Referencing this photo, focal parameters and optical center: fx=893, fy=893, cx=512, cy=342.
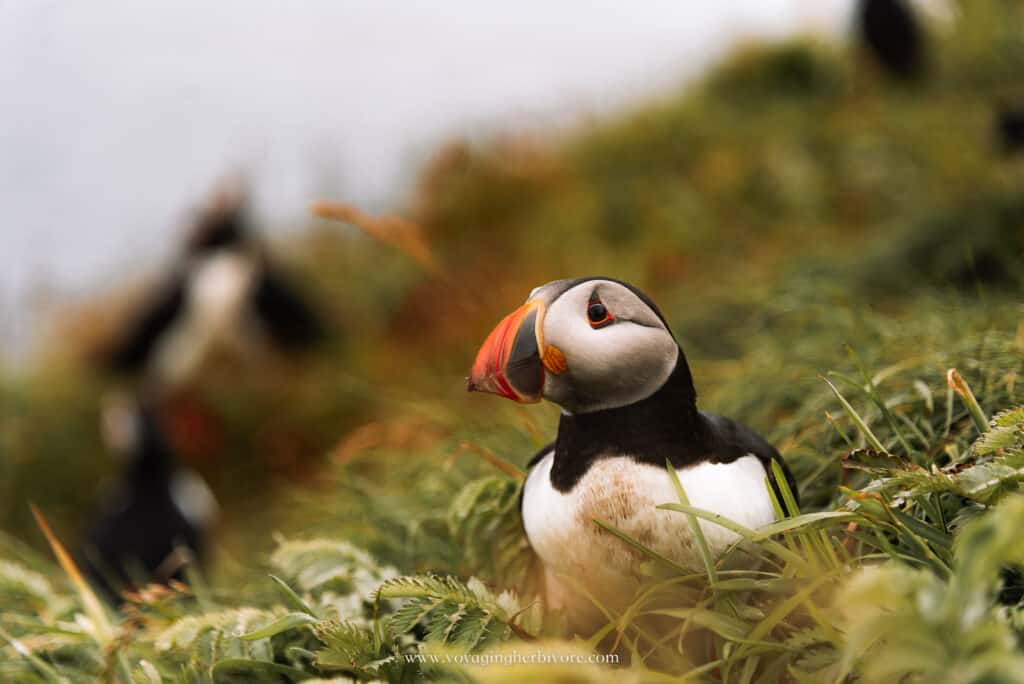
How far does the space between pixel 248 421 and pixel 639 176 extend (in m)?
3.22

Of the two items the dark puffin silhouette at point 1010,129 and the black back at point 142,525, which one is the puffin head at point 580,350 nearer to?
the black back at point 142,525

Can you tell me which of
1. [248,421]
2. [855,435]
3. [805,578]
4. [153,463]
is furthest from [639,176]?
[805,578]

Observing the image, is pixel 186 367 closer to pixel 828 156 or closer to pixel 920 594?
pixel 828 156

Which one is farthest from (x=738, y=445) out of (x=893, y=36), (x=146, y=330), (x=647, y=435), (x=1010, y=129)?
(x=893, y=36)

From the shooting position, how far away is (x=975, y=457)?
147 cm

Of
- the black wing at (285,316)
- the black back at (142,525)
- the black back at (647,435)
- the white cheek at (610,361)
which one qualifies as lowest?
the black back at (142,525)

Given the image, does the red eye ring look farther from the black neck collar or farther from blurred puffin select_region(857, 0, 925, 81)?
blurred puffin select_region(857, 0, 925, 81)

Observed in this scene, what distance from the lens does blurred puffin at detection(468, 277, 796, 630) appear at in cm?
124

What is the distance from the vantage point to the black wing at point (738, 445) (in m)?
1.35

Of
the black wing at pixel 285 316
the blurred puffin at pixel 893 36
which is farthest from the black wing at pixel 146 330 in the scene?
the blurred puffin at pixel 893 36

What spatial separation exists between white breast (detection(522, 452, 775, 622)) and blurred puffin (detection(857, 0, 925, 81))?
582 cm

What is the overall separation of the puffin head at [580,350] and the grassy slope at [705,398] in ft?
0.90

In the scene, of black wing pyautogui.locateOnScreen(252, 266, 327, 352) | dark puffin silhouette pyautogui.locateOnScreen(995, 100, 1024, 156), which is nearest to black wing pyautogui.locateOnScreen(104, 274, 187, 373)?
black wing pyautogui.locateOnScreen(252, 266, 327, 352)

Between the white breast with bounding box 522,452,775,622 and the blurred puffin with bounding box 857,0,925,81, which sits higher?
the blurred puffin with bounding box 857,0,925,81
